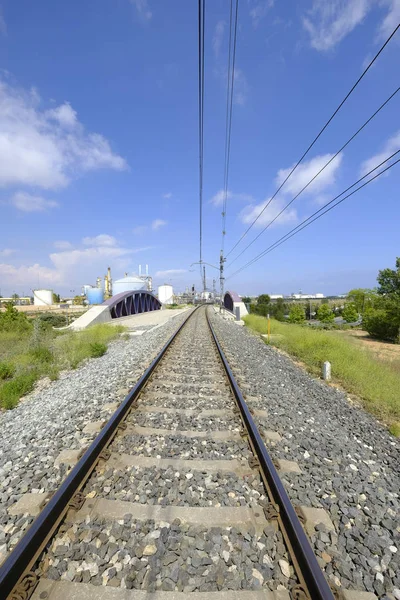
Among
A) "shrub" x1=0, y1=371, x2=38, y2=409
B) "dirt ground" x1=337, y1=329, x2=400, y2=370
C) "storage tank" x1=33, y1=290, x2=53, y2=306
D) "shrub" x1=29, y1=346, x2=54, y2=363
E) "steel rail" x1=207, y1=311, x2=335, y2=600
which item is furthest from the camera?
"storage tank" x1=33, y1=290, x2=53, y2=306

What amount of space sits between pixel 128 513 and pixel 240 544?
1023 mm

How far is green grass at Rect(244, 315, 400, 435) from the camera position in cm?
579

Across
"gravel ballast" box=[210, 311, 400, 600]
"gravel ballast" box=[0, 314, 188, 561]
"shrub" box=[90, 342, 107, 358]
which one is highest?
"shrub" box=[90, 342, 107, 358]

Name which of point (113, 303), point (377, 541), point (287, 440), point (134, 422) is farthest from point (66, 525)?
point (113, 303)

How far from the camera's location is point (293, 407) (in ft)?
17.4

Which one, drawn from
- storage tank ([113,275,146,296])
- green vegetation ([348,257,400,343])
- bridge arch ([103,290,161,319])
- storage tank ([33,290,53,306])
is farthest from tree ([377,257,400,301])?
storage tank ([33,290,53,306])

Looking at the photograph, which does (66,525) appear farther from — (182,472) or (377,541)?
(377,541)

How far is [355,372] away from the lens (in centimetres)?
758

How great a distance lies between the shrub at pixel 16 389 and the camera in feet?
19.7

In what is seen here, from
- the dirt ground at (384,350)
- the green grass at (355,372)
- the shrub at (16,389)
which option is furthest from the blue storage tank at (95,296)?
the shrub at (16,389)

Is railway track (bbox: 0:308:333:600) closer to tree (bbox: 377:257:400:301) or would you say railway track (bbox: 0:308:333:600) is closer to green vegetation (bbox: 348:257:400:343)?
green vegetation (bbox: 348:257:400:343)

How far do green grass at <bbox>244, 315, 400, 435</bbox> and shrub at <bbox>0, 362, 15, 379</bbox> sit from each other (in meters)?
8.67

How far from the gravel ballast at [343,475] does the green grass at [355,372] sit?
1.62 ft

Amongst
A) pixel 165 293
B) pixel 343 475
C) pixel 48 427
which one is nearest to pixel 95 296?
pixel 165 293
